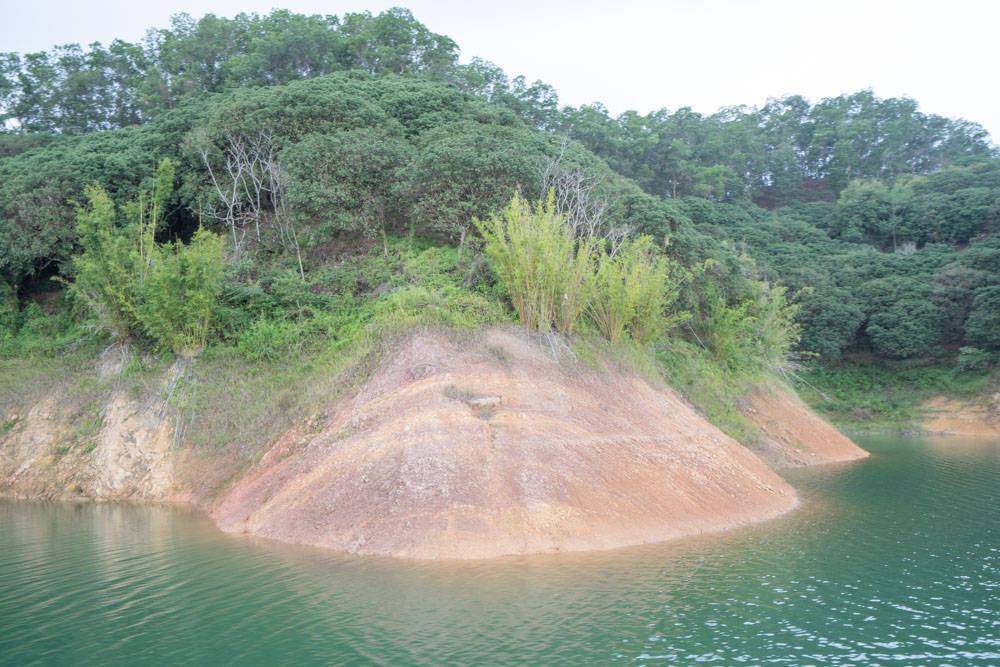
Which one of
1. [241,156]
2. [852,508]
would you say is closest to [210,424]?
[241,156]

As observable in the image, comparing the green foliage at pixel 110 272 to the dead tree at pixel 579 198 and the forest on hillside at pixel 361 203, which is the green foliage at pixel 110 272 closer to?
the forest on hillside at pixel 361 203

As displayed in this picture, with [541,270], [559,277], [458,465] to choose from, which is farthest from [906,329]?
[458,465]

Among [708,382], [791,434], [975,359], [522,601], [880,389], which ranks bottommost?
[880,389]

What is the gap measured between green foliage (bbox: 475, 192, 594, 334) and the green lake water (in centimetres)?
775

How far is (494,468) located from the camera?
1548 centimetres

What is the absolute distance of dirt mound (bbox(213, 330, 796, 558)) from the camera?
14.6m

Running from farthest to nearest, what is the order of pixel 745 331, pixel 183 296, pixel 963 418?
pixel 963 418, pixel 745 331, pixel 183 296

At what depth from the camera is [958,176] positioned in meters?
63.3

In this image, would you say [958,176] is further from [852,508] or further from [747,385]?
[852,508]

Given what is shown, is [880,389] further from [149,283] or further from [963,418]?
[149,283]

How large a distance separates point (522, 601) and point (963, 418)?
38.7m

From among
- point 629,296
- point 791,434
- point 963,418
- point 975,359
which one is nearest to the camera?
point 629,296

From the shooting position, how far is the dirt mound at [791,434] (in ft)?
87.6

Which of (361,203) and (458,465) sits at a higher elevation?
(361,203)
